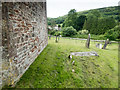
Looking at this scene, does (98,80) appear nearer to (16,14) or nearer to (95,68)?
(95,68)

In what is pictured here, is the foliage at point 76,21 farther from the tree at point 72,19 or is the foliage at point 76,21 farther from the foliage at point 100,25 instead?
the foliage at point 100,25

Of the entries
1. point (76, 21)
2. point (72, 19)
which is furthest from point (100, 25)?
point (72, 19)

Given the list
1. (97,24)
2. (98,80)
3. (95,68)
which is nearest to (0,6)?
(98,80)

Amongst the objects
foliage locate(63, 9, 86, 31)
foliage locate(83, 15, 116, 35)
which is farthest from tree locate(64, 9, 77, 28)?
foliage locate(83, 15, 116, 35)

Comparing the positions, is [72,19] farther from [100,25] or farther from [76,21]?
[100,25]

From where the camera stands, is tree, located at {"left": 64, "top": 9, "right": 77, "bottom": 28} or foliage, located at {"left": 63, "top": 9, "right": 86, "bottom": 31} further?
tree, located at {"left": 64, "top": 9, "right": 77, "bottom": 28}

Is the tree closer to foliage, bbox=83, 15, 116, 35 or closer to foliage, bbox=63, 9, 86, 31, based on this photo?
foliage, bbox=63, 9, 86, 31

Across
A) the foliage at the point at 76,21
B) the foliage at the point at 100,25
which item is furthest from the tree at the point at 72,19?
the foliage at the point at 100,25

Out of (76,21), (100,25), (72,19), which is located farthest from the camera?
(72,19)

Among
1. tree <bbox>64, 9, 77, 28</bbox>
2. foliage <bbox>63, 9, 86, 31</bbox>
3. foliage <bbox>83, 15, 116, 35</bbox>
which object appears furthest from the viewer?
tree <bbox>64, 9, 77, 28</bbox>

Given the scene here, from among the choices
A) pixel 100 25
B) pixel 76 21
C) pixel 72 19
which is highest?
pixel 72 19

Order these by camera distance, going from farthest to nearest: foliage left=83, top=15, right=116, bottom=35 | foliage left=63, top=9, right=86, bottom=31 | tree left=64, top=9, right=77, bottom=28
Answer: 1. tree left=64, top=9, right=77, bottom=28
2. foliage left=63, top=9, right=86, bottom=31
3. foliage left=83, top=15, right=116, bottom=35

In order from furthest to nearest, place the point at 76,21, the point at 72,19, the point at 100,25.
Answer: the point at 72,19 < the point at 76,21 < the point at 100,25

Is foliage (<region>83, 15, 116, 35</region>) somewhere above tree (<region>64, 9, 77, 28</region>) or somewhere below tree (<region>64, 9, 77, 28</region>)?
below
